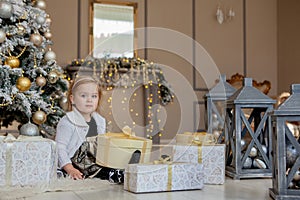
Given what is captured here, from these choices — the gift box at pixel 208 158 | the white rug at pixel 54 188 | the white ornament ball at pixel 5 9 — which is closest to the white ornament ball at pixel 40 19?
the white ornament ball at pixel 5 9

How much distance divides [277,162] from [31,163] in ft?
2.77

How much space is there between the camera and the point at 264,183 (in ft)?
5.11

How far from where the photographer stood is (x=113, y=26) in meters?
4.90

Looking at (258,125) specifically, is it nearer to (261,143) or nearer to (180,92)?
(261,143)

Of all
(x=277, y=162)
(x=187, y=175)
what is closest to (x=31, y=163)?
(x=187, y=175)

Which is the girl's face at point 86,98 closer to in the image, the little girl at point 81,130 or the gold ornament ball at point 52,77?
the little girl at point 81,130

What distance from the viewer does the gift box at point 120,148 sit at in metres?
1.50

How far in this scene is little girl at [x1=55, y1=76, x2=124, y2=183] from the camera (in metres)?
1.68

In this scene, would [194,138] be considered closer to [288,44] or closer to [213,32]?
[213,32]

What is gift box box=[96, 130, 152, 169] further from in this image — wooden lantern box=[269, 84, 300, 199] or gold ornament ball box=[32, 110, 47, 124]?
gold ornament ball box=[32, 110, 47, 124]

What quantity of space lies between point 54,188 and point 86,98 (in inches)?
17.1

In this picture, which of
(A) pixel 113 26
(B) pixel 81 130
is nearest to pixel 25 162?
(B) pixel 81 130

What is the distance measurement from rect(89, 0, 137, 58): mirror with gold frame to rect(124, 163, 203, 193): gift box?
337cm

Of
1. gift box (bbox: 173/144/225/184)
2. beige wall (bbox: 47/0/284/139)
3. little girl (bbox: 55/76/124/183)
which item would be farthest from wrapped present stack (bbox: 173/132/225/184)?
beige wall (bbox: 47/0/284/139)
